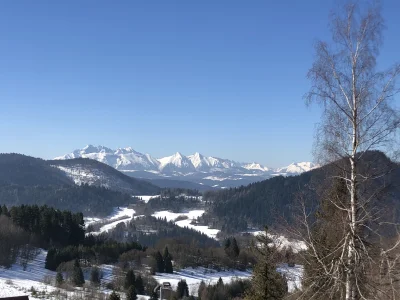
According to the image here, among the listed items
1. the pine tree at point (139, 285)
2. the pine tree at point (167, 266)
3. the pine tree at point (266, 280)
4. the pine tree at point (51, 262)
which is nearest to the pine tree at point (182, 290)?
the pine tree at point (139, 285)

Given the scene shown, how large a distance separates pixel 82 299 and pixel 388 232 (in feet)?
148

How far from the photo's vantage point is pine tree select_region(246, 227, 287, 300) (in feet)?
60.2

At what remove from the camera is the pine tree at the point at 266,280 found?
60.2 ft

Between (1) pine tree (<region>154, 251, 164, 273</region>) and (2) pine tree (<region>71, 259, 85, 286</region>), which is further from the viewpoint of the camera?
(1) pine tree (<region>154, 251, 164, 273</region>)

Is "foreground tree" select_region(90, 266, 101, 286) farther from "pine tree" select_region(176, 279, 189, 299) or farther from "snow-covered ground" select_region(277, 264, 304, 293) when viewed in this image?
"snow-covered ground" select_region(277, 264, 304, 293)

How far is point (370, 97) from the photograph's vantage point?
9883mm

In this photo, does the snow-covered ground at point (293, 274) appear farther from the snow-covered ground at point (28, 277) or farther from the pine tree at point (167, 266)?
the pine tree at point (167, 266)

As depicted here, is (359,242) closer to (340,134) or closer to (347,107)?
(340,134)

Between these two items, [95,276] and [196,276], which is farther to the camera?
[196,276]

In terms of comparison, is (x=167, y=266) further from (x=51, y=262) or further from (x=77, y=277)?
(x=77, y=277)

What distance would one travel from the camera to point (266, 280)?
18.5m

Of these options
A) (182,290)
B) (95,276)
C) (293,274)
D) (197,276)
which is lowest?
(197,276)

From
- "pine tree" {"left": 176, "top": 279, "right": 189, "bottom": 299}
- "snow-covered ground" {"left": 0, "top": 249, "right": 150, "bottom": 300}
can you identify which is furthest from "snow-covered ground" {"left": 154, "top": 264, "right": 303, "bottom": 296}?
"snow-covered ground" {"left": 0, "top": 249, "right": 150, "bottom": 300}

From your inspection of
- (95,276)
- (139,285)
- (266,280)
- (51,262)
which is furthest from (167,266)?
(266,280)
